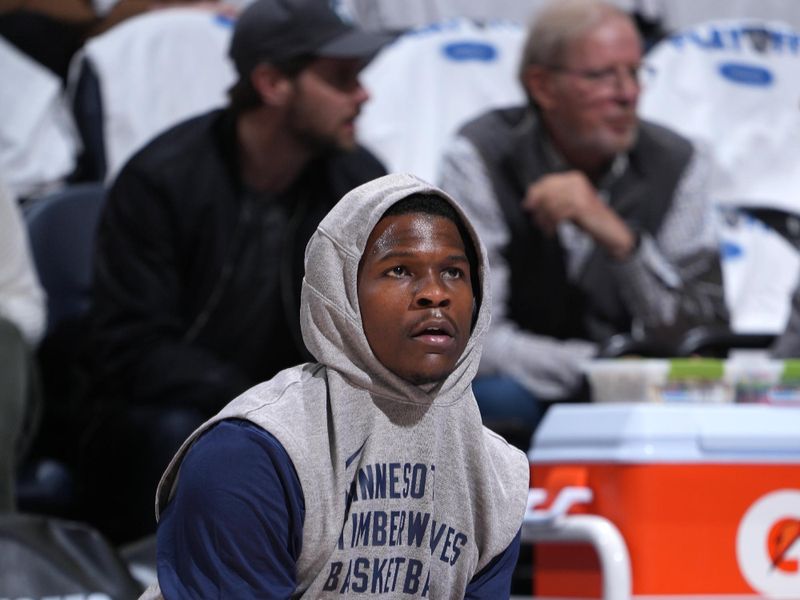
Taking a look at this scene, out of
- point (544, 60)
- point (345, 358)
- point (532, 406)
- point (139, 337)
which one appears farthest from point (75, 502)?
point (345, 358)

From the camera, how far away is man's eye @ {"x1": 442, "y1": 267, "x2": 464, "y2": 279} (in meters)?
1.28

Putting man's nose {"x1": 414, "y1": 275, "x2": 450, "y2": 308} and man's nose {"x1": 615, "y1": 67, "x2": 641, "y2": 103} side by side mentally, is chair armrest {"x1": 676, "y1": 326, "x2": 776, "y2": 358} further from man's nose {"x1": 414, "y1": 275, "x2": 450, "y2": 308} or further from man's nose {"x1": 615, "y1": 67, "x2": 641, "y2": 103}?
man's nose {"x1": 414, "y1": 275, "x2": 450, "y2": 308}

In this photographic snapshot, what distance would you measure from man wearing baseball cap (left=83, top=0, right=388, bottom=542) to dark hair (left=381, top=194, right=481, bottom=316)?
121 centimetres

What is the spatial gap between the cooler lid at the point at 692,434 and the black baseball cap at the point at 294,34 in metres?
1.01

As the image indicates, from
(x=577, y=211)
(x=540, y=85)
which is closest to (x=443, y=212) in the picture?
(x=577, y=211)

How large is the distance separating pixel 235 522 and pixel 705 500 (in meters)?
0.95

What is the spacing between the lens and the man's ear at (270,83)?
2.79 m

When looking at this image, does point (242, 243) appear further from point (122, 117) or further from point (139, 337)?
point (122, 117)

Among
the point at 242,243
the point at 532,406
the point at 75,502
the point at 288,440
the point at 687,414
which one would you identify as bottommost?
the point at 75,502

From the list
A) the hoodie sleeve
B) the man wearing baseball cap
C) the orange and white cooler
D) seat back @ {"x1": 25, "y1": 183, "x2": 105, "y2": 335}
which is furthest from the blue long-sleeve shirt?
seat back @ {"x1": 25, "y1": 183, "x2": 105, "y2": 335}

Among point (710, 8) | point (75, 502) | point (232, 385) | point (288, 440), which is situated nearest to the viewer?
point (288, 440)

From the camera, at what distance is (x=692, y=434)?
197 cm

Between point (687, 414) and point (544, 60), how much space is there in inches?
48.0

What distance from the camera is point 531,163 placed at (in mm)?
2932
